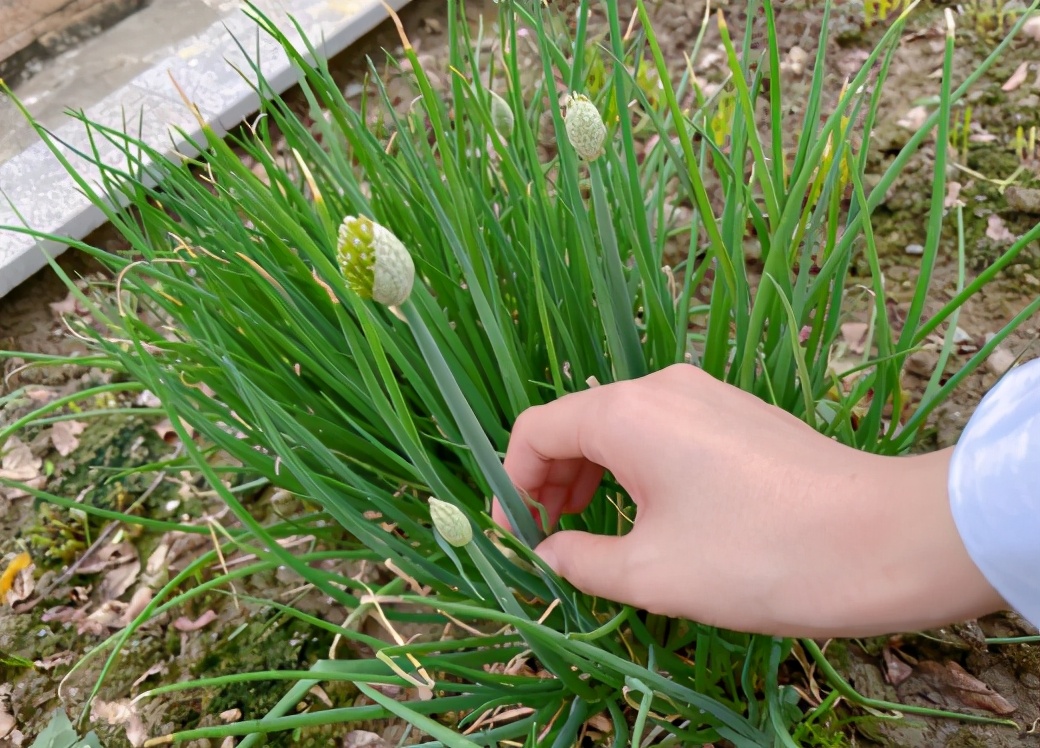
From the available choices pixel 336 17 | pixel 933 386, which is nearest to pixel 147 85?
pixel 336 17

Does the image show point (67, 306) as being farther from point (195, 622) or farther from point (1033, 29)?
point (1033, 29)

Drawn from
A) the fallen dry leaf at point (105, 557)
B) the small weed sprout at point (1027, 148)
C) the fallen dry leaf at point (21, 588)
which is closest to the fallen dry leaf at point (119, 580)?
the fallen dry leaf at point (105, 557)

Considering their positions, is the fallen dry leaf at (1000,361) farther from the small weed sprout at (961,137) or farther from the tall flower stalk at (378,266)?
the tall flower stalk at (378,266)

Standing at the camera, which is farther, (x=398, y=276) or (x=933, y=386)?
(x=933, y=386)

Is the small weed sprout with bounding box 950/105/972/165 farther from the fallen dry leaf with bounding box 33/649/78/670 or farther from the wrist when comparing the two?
the fallen dry leaf with bounding box 33/649/78/670

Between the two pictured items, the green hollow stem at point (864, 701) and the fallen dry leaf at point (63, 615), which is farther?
the fallen dry leaf at point (63, 615)

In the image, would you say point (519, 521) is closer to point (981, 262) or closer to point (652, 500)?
point (652, 500)
